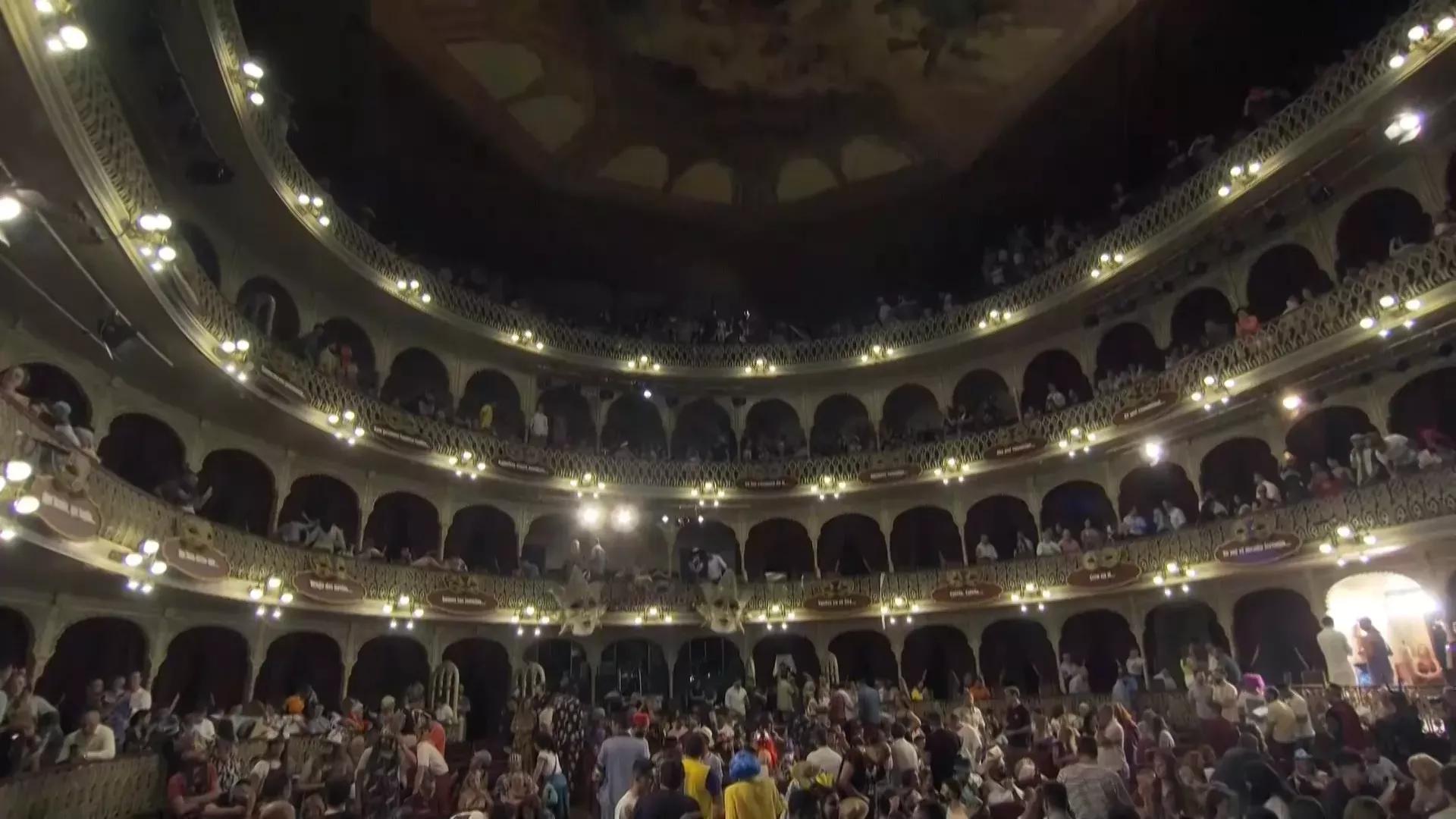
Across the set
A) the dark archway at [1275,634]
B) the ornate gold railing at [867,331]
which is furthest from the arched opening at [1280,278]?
the dark archway at [1275,634]

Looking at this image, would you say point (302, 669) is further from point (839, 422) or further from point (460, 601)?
point (839, 422)

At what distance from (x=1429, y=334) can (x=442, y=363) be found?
2225cm

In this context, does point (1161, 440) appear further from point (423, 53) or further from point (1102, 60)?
point (423, 53)

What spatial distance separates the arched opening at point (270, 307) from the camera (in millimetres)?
16859

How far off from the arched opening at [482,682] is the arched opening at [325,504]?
4.40 meters

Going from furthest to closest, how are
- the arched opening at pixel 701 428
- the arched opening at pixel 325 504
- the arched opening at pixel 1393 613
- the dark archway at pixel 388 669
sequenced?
the arched opening at pixel 701 428 → the dark archway at pixel 388 669 → the arched opening at pixel 325 504 → the arched opening at pixel 1393 613

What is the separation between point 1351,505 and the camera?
1484cm

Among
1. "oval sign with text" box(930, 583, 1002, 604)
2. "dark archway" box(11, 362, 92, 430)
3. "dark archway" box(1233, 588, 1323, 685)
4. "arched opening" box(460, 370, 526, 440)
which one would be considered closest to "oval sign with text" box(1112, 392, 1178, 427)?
"dark archway" box(1233, 588, 1323, 685)

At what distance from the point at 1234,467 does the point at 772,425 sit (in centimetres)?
1365

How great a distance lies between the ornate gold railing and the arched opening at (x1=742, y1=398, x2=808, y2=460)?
2.49 m

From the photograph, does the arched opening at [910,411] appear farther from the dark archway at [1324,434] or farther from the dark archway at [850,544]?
the dark archway at [1324,434]

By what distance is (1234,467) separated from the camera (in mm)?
19672

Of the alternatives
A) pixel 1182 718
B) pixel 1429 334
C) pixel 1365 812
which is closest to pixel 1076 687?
pixel 1182 718

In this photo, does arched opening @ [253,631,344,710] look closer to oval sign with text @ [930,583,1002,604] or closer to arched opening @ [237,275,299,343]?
arched opening @ [237,275,299,343]
